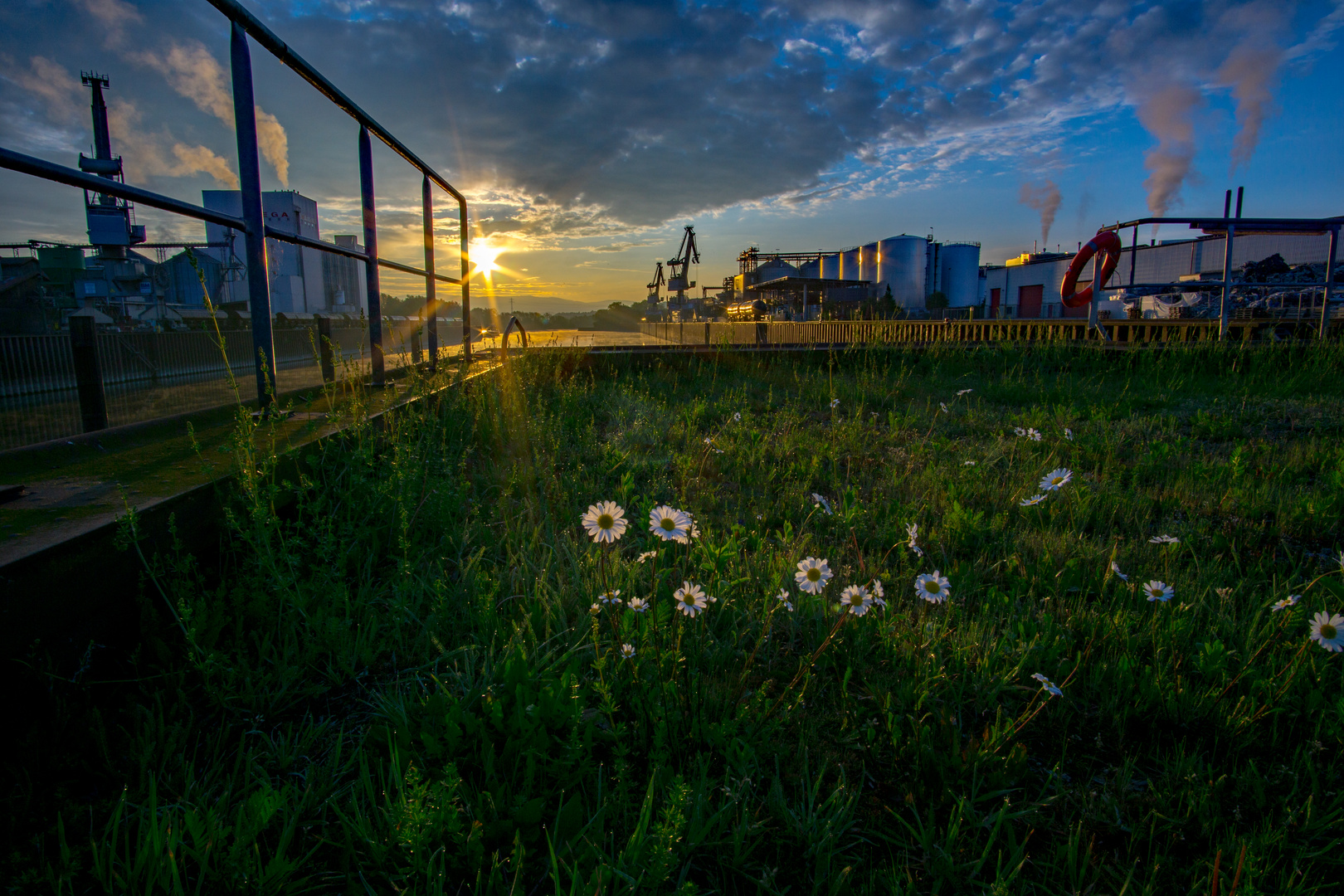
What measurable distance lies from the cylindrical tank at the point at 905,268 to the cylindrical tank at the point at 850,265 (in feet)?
14.0

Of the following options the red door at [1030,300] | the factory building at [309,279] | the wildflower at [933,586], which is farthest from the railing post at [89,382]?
the red door at [1030,300]

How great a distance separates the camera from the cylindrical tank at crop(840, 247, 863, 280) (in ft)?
194

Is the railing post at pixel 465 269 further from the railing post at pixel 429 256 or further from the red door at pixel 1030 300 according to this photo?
the red door at pixel 1030 300

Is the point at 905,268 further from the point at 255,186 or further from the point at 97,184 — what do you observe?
the point at 97,184

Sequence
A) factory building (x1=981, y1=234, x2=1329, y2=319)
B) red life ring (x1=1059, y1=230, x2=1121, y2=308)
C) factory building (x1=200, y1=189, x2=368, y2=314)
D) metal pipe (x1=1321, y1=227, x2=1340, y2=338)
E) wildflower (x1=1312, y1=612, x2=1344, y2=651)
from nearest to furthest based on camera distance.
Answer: wildflower (x1=1312, y1=612, x2=1344, y2=651), metal pipe (x1=1321, y1=227, x2=1340, y2=338), red life ring (x1=1059, y1=230, x2=1121, y2=308), factory building (x1=981, y1=234, x2=1329, y2=319), factory building (x1=200, y1=189, x2=368, y2=314)

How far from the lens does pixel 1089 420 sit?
435 cm

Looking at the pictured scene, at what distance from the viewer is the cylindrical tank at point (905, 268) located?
172 ft

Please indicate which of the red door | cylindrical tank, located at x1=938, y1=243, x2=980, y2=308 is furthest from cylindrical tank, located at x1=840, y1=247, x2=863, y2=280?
the red door

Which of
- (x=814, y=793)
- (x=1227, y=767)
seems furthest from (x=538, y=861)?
(x=1227, y=767)

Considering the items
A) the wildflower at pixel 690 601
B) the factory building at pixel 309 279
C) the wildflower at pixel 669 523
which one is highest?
the factory building at pixel 309 279

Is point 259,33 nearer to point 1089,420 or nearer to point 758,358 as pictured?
point 1089,420

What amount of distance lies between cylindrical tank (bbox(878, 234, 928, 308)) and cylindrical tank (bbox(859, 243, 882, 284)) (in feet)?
3.22

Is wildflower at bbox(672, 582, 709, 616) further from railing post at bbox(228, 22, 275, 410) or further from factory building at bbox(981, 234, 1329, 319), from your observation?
factory building at bbox(981, 234, 1329, 319)

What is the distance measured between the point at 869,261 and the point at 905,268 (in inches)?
186
